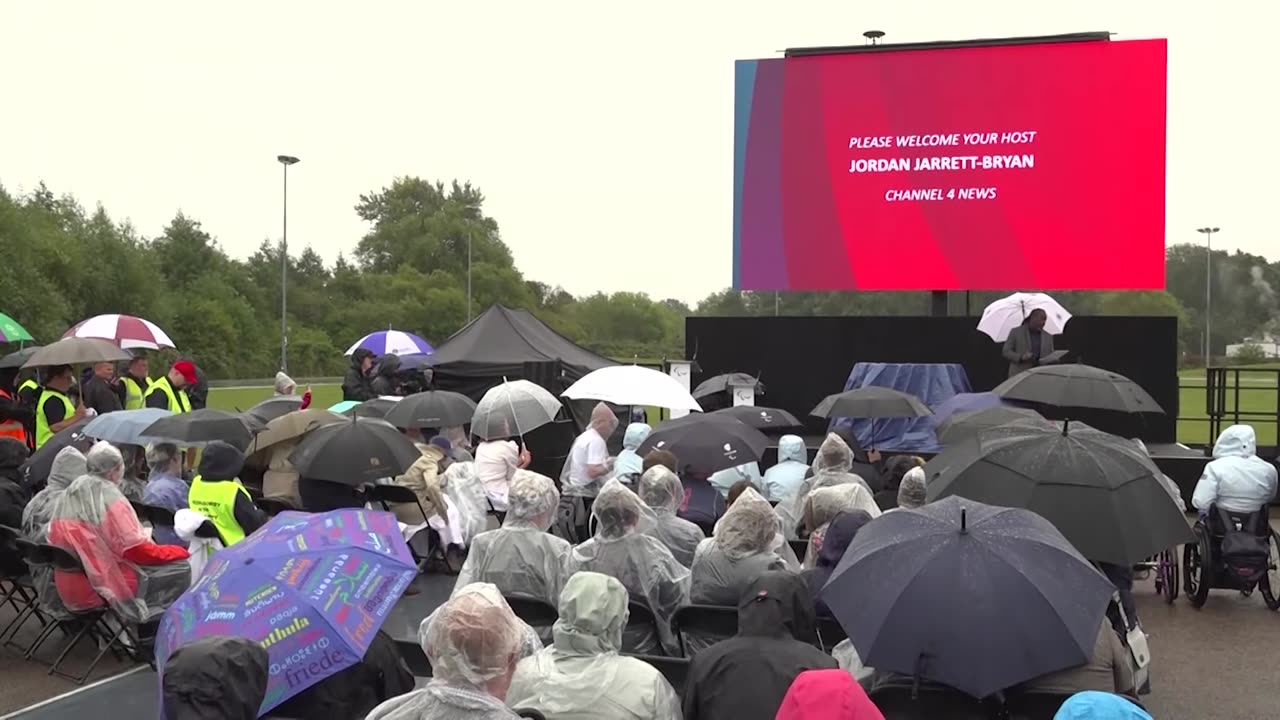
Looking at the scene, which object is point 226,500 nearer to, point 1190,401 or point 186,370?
point 186,370

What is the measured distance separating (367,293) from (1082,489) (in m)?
66.7

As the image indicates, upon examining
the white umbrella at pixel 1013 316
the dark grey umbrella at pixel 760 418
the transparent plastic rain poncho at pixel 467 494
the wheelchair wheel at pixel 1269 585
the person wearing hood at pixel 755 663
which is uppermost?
the white umbrella at pixel 1013 316

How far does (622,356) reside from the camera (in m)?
49.0

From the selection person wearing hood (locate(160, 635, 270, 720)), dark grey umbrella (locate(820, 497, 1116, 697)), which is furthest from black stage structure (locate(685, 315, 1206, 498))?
person wearing hood (locate(160, 635, 270, 720))

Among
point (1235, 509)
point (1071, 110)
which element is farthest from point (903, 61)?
point (1235, 509)

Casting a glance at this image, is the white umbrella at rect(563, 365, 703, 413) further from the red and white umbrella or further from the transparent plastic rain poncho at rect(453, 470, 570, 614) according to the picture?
the red and white umbrella

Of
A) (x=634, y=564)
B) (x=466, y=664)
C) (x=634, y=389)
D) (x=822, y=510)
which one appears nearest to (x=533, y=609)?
(x=634, y=564)

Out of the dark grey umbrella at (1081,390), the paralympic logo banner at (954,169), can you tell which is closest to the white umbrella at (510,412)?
the dark grey umbrella at (1081,390)

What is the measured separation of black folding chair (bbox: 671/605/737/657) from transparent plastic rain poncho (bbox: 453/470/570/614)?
1.93 feet

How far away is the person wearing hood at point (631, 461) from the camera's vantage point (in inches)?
293

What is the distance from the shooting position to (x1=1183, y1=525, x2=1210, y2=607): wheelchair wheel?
7.35 metres

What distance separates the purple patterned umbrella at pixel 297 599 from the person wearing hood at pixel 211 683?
64 cm

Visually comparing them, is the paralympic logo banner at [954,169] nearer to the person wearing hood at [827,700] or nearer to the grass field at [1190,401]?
the grass field at [1190,401]

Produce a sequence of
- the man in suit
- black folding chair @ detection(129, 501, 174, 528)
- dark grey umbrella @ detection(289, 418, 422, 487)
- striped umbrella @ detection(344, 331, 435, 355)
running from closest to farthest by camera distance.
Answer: black folding chair @ detection(129, 501, 174, 528) → dark grey umbrella @ detection(289, 418, 422, 487) → the man in suit → striped umbrella @ detection(344, 331, 435, 355)
